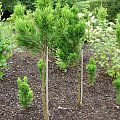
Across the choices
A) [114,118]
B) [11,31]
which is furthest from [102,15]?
[114,118]

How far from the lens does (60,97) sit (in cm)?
500

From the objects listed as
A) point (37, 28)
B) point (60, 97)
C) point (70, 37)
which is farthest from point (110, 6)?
point (37, 28)

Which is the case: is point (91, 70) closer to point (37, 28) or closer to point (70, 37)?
point (70, 37)

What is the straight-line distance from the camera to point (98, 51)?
618 centimetres

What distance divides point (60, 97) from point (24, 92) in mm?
740

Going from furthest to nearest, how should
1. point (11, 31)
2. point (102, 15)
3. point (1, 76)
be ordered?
point (102, 15), point (11, 31), point (1, 76)

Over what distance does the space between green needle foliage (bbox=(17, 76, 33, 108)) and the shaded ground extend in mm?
136

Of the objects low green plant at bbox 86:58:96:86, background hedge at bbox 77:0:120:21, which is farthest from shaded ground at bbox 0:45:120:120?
background hedge at bbox 77:0:120:21

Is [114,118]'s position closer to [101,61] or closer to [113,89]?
[113,89]

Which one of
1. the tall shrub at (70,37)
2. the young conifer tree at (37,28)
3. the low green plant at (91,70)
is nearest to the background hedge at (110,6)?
the low green plant at (91,70)

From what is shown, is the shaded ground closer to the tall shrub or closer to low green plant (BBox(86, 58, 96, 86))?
low green plant (BBox(86, 58, 96, 86))

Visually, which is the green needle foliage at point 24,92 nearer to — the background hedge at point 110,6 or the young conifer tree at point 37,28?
the young conifer tree at point 37,28

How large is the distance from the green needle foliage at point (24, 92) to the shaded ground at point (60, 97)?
136 mm

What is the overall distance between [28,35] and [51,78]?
2.12 meters
